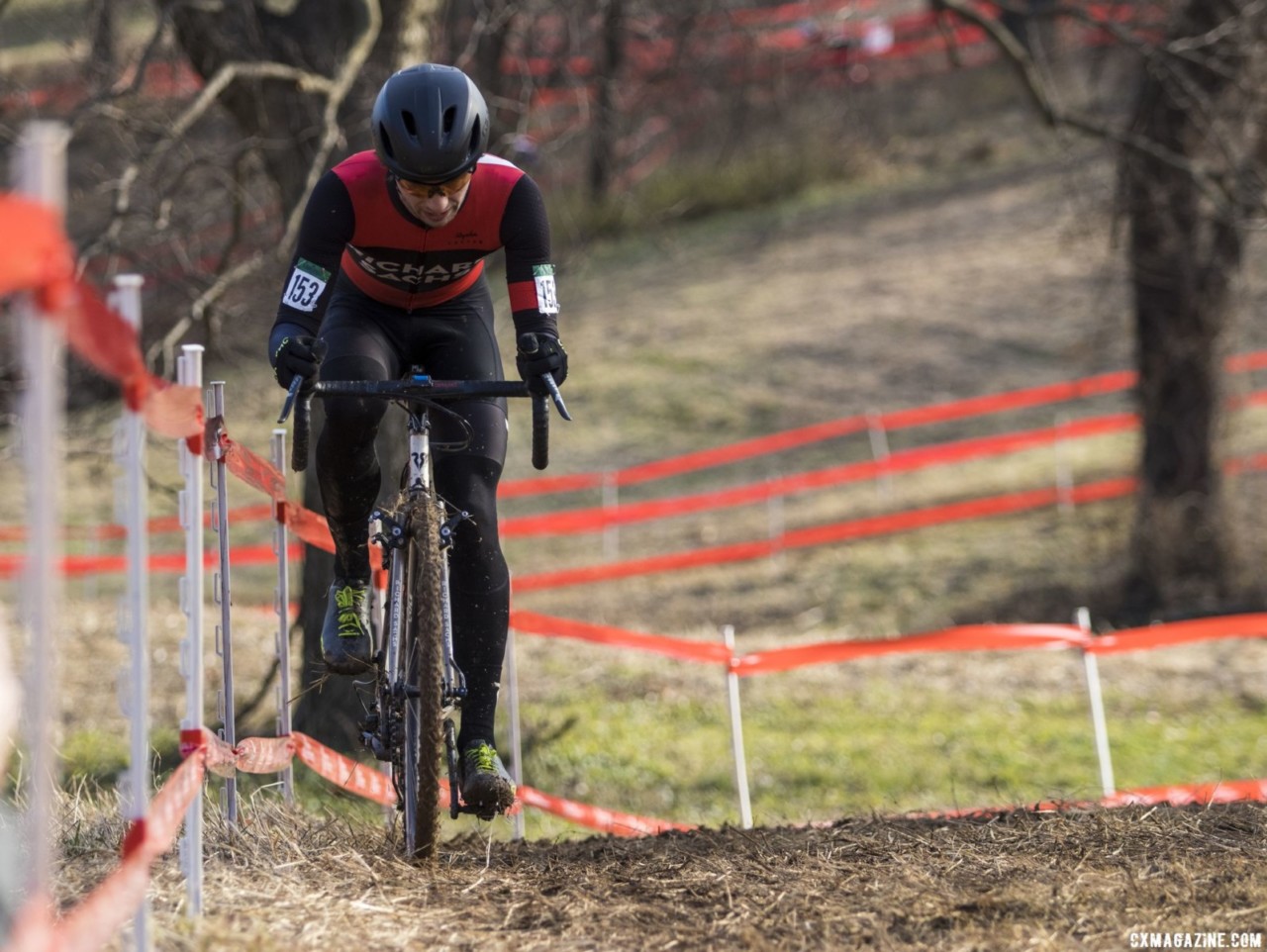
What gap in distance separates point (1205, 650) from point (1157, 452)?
3.09 meters

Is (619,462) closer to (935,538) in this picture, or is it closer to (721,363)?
(721,363)

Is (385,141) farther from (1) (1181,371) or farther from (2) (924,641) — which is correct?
(1) (1181,371)

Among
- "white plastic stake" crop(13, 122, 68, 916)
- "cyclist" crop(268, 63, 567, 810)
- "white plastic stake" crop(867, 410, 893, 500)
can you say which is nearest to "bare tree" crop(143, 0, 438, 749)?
"cyclist" crop(268, 63, 567, 810)

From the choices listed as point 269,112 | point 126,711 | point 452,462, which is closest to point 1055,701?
point 269,112

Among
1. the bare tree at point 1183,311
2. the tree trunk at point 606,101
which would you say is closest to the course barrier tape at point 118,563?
the tree trunk at point 606,101

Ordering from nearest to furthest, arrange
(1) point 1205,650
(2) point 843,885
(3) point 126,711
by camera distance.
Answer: (3) point 126,711 < (2) point 843,885 < (1) point 1205,650

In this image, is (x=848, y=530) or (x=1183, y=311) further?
(x=848, y=530)

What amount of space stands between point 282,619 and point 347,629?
56 centimetres

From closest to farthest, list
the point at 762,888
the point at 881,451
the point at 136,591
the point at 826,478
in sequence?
the point at 136,591 → the point at 762,888 → the point at 826,478 → the point at 881,451

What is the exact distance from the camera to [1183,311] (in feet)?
51.8

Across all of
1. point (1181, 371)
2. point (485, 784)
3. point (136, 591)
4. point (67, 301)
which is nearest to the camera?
point (67, 301)

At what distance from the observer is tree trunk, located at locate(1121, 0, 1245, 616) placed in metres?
14.8

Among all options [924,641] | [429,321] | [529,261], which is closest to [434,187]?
[529,261]

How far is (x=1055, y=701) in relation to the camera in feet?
41.8
